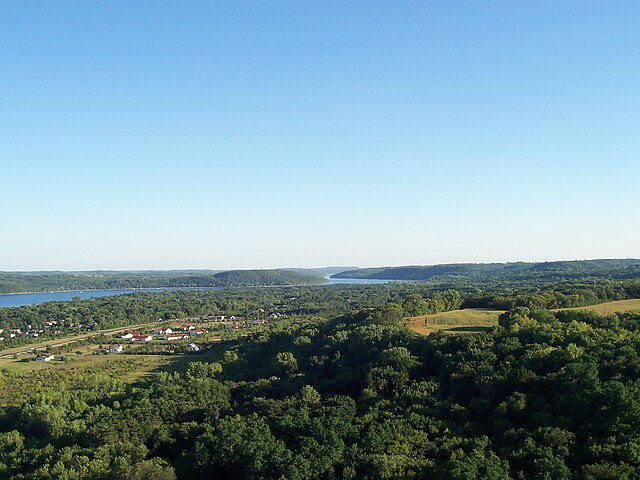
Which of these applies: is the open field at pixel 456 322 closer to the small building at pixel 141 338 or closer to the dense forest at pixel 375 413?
the dense forest at pixel 375 413

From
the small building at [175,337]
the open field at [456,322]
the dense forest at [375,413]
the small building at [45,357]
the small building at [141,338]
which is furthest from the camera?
the small building at [141,338]

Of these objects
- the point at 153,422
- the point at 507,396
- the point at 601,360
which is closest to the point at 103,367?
the point at 153,422

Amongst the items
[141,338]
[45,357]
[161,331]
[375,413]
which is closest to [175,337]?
[141,338]

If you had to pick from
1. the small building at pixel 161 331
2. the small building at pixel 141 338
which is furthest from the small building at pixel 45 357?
the small building at pixel 161 331

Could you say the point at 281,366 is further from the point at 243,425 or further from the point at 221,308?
the point at 221,308

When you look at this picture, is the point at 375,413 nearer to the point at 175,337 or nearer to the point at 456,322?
the point at 456,322
